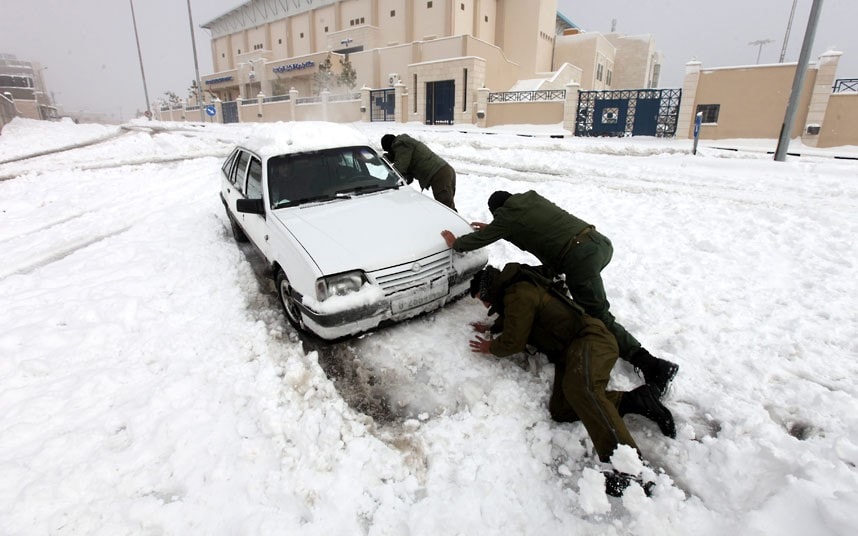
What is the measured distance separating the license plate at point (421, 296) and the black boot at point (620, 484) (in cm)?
168

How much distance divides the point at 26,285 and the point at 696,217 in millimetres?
8070

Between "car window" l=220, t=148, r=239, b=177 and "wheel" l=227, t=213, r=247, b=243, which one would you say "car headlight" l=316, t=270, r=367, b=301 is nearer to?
"wheel" l=227, t=213, r=247, b=243

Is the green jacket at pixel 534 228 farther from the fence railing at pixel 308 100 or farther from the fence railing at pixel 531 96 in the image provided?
the fence railing at pixel 308 100

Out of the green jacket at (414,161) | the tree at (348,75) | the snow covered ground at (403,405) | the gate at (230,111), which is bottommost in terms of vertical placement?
the snow covered ground at (403,405)

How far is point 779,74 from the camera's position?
14.8 m

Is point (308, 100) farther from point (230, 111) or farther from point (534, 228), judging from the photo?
point (534, 228)

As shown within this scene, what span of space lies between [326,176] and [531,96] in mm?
18054

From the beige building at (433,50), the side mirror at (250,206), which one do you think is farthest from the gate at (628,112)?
the side mirror at (250,206)

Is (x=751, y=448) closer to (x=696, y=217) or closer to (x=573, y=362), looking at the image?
(x=573, y=362)

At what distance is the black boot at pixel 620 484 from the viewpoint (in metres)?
2.07

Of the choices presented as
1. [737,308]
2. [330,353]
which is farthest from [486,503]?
[737,308]

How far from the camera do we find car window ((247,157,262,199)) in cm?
424

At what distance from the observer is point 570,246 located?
2979mm

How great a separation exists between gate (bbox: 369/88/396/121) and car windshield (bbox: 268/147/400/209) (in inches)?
892
